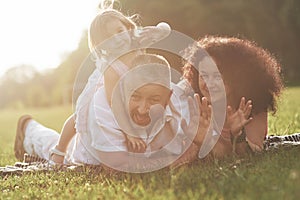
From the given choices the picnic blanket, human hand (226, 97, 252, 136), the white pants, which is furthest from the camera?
the white pants

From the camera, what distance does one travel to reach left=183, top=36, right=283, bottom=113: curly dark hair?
13.8 feet

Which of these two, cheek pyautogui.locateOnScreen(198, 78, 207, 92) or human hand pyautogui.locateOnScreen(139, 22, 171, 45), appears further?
human hand pyautogui.locateOnScreen(139, 22, 171, 45)

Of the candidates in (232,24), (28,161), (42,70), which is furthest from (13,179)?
(42,70)

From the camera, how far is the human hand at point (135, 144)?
3.97 m

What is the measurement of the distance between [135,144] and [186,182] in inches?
38.3

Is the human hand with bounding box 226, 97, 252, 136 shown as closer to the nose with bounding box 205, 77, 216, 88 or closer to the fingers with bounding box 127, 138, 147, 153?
Answer: the nose with bounding box 205, 77, 216, 88

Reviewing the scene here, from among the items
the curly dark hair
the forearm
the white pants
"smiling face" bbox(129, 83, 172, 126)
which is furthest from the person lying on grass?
the white pants

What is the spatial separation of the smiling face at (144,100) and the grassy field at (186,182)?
49 centimetres

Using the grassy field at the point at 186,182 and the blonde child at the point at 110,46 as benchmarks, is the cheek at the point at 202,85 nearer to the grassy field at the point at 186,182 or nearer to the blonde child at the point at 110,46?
the blonde child at the point at 110,46

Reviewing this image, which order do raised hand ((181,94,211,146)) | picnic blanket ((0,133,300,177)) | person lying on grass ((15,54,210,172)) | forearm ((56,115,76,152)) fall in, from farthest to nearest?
forearm ((56,115,76,152)) → picnic blanket ((0,133,300,177)) → person lying on grass ((15,54,210,172)) → raised hand ((181,94,211,146))

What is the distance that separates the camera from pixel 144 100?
394 centimetres

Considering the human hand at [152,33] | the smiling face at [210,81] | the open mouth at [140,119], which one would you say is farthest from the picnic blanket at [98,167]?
the human hand at [152,33]

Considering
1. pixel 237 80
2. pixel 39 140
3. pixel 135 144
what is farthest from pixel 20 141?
pixel 237 80

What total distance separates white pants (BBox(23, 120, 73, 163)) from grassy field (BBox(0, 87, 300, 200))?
1.37 m
